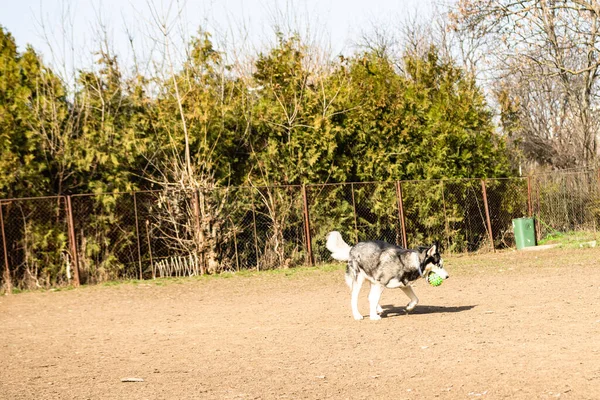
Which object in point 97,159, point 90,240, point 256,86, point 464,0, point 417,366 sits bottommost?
point 417,366

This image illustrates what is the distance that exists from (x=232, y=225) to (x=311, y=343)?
11744mm

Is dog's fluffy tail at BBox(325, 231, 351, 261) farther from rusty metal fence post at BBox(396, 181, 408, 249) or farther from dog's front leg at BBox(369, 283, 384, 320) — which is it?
rusty metal fence post at BBox(396, 181, 408, 249)

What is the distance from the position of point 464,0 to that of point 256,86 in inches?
262

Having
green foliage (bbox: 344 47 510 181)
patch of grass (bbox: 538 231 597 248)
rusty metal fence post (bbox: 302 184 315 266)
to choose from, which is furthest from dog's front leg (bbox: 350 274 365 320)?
patch of grass (bbox: 538 231 597 248)

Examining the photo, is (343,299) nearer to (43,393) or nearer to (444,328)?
(444,328)

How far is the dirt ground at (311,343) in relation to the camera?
Answer: 734 centimetres

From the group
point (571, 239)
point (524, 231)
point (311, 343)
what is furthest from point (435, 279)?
point (571, 239)

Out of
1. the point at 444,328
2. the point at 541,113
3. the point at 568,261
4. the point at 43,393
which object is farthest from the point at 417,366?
the point at 541,113

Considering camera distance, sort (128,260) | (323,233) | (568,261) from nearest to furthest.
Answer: (568,261)
(128,260)
(323,233)

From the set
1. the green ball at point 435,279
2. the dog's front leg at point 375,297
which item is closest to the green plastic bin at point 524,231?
the green ball at point 435,279

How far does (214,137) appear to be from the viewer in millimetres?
21891

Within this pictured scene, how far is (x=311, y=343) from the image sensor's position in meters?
9.86

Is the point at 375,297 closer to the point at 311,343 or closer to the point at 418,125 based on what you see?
the point at 311,343

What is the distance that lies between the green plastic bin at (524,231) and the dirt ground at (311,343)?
7427mm
